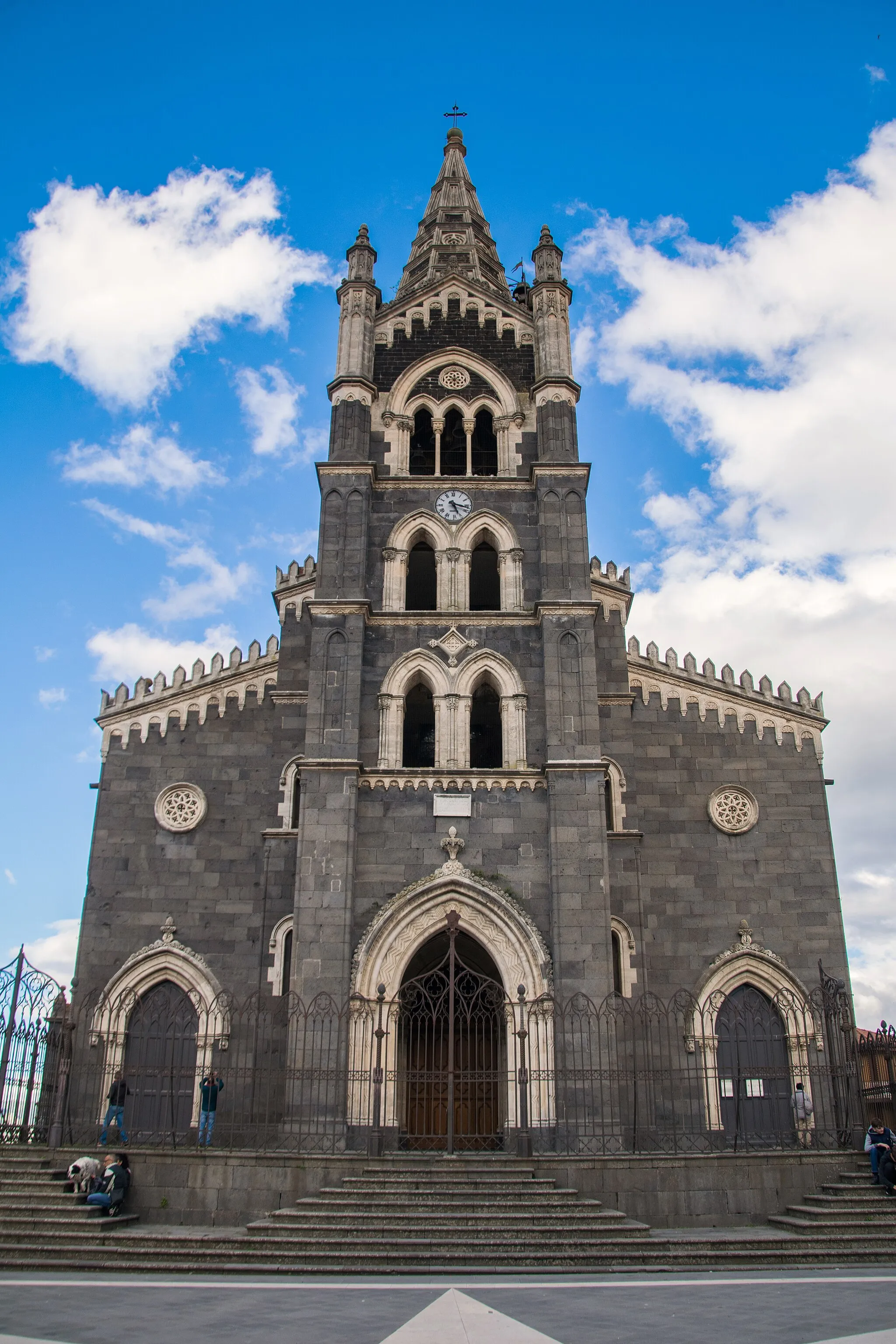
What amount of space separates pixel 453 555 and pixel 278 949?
33.2ft

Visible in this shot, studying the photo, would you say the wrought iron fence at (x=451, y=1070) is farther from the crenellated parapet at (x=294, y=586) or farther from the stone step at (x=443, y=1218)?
the crenellated parapet at (x=294, y=586)

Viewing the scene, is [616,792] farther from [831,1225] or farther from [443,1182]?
[831,1225]

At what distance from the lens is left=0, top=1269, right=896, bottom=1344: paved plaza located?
33.7 feet

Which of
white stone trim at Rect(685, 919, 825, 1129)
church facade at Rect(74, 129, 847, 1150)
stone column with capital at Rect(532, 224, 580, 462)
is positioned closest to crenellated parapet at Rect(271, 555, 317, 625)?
church facade at Rect(74, 129, 847, 1150)

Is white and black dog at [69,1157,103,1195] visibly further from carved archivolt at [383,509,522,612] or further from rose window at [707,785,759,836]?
rose window at [707,785,759,836]

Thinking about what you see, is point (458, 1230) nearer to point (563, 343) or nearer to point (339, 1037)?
point (339, 1037)

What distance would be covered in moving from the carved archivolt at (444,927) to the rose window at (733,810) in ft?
21.8

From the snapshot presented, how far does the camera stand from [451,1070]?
19922 millimetres

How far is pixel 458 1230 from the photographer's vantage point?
16.0 meters

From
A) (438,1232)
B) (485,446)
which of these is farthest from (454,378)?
(438,1232)

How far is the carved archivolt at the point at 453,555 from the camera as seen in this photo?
26.9 m

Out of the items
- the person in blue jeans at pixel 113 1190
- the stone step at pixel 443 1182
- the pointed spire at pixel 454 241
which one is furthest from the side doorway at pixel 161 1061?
the pointed spire at pixel 454 241

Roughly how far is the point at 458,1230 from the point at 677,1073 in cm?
978

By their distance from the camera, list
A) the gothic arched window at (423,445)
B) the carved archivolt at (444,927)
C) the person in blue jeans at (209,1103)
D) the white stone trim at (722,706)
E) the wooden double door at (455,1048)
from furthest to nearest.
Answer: the gothic arched window at (423,445)
the white stone trim at (722,706)
the wooden double door at (455,1048)
the carved archivolt at (444,927)
the person in blue jeans at (209,1103)
